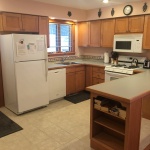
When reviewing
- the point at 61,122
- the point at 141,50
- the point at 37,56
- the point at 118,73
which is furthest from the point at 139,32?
the point at 61,122

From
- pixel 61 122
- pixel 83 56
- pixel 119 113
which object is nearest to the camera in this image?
pixel 119 113

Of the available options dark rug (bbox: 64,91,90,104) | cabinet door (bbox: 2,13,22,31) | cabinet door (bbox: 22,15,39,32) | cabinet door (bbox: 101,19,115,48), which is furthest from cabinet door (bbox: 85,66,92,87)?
cabinet door (bbox: 2,13,22,31)

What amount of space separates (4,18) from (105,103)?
2.78 m

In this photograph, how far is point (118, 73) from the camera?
12.8ft

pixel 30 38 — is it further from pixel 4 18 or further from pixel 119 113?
pixel 119 113

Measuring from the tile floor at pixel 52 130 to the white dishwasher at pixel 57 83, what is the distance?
0.33 meters

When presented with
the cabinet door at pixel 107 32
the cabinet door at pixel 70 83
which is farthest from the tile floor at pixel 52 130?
the cabinet door at pixel 107 32

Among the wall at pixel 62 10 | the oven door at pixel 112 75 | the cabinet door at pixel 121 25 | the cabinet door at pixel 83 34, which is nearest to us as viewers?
the wall at pixel 62 10

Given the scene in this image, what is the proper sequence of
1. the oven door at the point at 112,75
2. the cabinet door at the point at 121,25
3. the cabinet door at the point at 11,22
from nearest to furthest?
1. the cabinet door at the point at 11,22
2. the oven door at the point at 112,75
3. the cabinet door at the point at 121,25

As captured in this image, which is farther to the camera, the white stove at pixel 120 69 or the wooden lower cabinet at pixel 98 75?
the wooden lower cabinet at pixel 98 75

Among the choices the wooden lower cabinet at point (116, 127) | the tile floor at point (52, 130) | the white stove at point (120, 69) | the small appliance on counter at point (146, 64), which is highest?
the small appliance on counter at point (146, 64)

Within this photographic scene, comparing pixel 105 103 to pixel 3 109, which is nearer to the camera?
pixel 105 103

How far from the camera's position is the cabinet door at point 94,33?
4.67 meters

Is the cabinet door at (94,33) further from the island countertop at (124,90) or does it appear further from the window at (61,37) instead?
the island countertop at (124,90)
